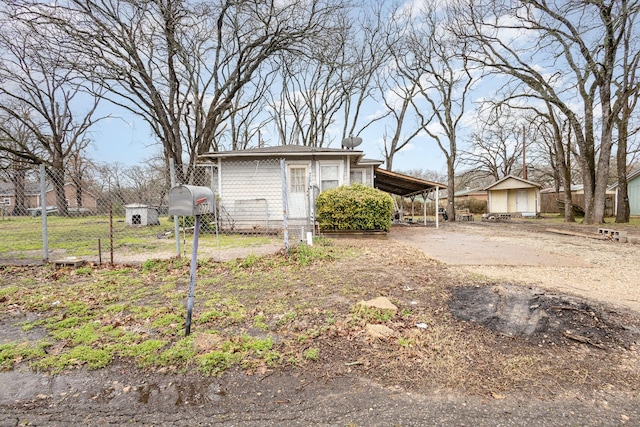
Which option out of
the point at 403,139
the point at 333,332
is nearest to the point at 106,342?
the point at 333,332

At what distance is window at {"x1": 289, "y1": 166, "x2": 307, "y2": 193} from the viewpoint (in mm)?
12062

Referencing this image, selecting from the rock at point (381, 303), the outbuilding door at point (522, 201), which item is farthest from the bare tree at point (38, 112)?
the outbuilding door at point (522, 201)

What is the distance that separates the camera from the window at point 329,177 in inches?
484

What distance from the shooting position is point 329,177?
40.4 ft

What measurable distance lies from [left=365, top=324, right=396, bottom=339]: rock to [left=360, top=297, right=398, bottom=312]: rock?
43 cm

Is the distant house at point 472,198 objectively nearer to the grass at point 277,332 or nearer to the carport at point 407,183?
the carport at point 407,183

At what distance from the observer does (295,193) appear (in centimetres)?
1203

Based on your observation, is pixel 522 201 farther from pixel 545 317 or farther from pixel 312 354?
pixel 312 354

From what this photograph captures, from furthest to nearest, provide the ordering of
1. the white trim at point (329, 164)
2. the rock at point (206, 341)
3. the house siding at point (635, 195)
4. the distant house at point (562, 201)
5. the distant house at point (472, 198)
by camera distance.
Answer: the distant house at point (472, 198) < the distant house at point (562, 201) < the house siding at point (635, 195) < the white trim at point (329, 164) < the rock at point (206, 341)

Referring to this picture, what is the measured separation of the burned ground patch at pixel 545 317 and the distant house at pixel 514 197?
23088 mm

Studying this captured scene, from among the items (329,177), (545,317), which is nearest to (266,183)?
(329,177)

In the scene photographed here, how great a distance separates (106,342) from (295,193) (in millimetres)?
9645

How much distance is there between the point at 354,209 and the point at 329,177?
274 cm

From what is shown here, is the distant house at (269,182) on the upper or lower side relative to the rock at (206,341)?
upper
